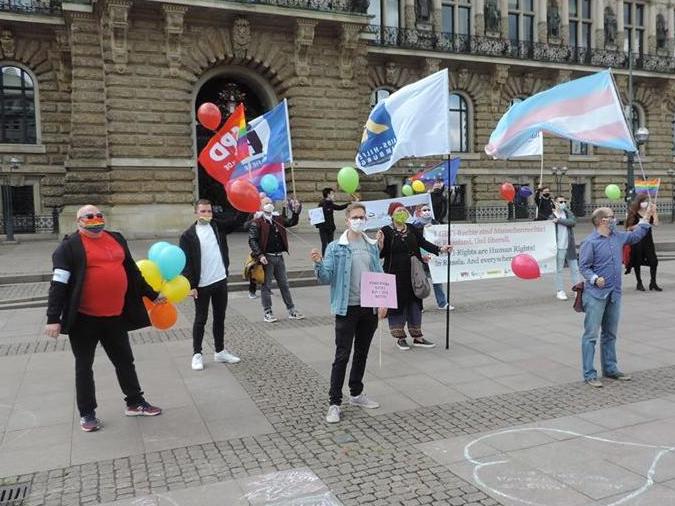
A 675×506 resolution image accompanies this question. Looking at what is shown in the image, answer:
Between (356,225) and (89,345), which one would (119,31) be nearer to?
(89,345)

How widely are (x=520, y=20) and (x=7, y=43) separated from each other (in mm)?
26189

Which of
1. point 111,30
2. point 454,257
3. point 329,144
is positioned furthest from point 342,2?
point 454,257

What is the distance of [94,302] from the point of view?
510 centimetres

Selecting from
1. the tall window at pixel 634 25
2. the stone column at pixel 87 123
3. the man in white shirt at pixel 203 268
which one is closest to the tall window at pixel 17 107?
the stone column at pixel 87 123

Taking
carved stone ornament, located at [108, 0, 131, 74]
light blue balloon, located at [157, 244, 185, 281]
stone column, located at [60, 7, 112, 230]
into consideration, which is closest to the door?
carved stone ornament, located at [108, 0, 131, 74]

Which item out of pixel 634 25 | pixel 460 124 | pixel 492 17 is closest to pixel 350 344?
pixel 460 124

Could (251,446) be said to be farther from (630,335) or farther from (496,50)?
(496,50)

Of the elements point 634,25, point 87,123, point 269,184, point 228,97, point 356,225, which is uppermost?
point 634,25

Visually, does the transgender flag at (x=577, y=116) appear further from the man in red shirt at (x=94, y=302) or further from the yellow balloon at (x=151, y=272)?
the man in red shirt at (x=94, y=302)

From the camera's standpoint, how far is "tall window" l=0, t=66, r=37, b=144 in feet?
85.7

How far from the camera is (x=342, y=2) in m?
26.5

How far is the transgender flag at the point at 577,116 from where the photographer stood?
23.4 ft

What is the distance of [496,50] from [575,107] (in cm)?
2836

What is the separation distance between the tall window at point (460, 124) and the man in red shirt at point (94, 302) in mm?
30018
